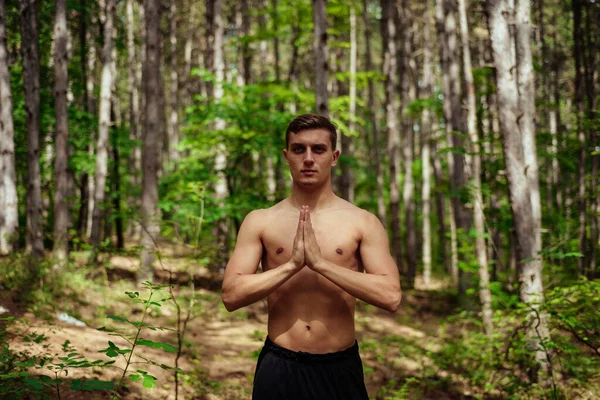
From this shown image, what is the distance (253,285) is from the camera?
233 centimetres

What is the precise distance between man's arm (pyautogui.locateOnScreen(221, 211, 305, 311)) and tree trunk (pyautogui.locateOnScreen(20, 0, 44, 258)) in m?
9.71

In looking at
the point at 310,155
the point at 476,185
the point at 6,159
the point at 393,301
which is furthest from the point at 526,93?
the point at 6,159

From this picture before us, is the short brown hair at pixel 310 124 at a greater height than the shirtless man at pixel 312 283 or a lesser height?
greater

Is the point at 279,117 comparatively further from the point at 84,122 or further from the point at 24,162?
the point at 24,162

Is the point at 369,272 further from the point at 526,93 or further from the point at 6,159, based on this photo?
the point at 6,159

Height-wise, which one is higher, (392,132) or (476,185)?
(392,132)

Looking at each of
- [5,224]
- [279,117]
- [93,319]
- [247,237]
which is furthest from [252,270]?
[5,224]

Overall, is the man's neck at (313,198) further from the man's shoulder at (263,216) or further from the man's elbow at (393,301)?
the man's elbow at (393,301)

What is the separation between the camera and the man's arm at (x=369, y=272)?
7.47ft

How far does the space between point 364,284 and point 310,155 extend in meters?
0.74

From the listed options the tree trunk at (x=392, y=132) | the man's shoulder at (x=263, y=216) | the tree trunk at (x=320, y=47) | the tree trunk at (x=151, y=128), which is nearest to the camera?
the man's shoulder at (x=263, y=216)

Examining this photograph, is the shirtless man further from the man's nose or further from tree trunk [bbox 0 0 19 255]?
tree trunk [bbox 0 0 19 255]

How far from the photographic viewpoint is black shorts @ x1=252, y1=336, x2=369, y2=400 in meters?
2.48

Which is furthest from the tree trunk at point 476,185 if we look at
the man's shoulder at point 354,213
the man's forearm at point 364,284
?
the man's forearm at point 364,284
